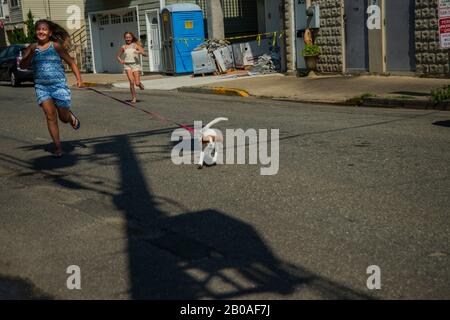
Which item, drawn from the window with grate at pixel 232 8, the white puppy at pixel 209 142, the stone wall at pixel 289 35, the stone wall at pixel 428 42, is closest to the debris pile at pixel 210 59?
the stone wall at pixel 289 35

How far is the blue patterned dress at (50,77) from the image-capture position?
888 cm

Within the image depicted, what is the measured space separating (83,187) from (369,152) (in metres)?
3.51

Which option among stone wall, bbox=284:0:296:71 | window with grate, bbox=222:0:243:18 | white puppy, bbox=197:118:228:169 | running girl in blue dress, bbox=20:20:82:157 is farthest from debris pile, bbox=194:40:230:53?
white puppy, bbox=197:118:228:169

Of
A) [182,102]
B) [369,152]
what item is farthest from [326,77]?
[369,152]

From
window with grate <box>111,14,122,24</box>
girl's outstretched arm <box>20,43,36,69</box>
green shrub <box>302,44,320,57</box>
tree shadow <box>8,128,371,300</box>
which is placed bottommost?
tree shadow <box>8,128,371,300</box>

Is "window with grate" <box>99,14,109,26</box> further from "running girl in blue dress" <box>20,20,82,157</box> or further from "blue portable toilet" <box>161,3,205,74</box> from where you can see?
"running girl in blue dress" <box>20,20,82,157</box>

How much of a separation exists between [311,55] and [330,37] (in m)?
0.76

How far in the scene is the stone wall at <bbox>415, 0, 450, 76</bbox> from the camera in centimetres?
1603

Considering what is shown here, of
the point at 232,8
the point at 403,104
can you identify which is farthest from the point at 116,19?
the point at 403,104

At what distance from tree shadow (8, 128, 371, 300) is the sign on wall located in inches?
319

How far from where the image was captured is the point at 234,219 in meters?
5.77

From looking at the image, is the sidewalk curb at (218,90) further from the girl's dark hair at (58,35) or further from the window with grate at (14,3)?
the window with grate at (14,3)

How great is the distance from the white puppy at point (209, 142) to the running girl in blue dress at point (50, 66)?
2283mm

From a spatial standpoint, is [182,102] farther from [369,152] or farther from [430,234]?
[430,234]
